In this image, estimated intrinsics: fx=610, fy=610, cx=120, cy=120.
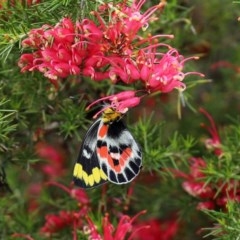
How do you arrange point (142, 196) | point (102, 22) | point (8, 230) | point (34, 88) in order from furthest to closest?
point (142, 196), point (8, 230), point (34, 88), point (102, 22)

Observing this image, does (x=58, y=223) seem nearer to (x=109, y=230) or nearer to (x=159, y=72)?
(x=109, y=230)

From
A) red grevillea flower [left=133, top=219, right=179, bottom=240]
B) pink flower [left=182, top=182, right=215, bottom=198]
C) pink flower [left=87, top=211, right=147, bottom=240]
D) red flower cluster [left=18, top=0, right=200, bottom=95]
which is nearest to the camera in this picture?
red flower cluster [left=18, top=0, right=200, bottom=95]

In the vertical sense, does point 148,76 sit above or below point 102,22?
below

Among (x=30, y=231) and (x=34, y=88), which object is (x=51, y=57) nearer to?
(x=34, y=88)

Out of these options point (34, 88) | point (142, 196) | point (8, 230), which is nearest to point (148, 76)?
point (34, 88)

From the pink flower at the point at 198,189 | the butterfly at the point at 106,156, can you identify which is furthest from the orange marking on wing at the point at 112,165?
the pink flower at the point at 198,189

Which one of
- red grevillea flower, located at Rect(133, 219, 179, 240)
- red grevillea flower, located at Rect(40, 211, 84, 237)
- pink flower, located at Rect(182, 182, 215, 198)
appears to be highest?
pink flower, located at Rect(182, 182, 215, 198)

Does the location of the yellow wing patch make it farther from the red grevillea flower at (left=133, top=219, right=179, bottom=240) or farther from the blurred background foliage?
the red grevillea flower at (left=133, top=219, right=179, bottom=240)

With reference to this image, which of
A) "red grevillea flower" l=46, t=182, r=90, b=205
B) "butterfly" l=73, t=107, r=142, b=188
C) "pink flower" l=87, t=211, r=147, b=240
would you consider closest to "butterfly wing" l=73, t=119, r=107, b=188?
"butterfly" l=73, t=107, r=142, b=188
